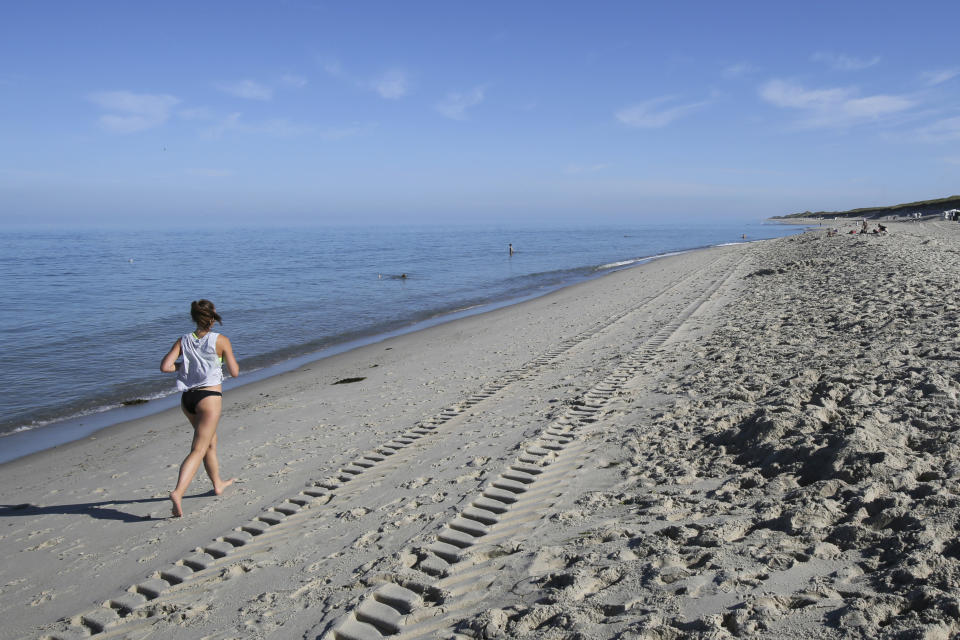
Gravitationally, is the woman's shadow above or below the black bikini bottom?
below

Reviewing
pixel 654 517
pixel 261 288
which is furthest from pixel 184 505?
pixel 261 288

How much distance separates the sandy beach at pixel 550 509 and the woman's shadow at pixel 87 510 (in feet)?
0.11

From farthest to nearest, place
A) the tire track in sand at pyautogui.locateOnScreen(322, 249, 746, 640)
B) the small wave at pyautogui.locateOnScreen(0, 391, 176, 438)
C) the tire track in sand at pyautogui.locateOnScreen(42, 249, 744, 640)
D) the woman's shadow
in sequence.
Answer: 1. the small wave at pyautogui.locateOnScreen(0, 391, 176, 438)
2. the woman's shadow
3. the tire track in sand at pyautogui.locateOnScreen(42, 249, 744, 640)
4. the tire track in sand at pyautogui.locateOnScreen(322, 249, 746, 640)

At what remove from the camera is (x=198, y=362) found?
190 inches

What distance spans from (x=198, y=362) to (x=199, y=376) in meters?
0.13

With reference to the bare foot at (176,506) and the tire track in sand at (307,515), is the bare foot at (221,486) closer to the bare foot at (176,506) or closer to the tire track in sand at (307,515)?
the bare foot at (176,506)

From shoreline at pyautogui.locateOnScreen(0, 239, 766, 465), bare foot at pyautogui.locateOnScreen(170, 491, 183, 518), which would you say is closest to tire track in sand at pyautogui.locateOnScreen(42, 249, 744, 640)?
bare foot at pyautogui.locateOnScreen(170, 491, 183, 518)

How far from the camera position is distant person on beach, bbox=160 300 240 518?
15.8 ft

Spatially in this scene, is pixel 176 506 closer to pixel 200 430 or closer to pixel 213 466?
pixel 213 466

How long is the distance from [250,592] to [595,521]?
2264mm

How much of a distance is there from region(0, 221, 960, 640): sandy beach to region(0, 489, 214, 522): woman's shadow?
0.03m

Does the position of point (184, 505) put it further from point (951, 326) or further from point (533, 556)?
point (951, 326)

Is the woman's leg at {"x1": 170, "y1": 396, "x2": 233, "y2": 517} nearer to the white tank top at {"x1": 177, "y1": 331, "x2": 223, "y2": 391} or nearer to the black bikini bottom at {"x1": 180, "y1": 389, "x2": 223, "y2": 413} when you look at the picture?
the black bikini bottom at {"x1": 180, "y1": 389, "x2": 223, "y2": 413}

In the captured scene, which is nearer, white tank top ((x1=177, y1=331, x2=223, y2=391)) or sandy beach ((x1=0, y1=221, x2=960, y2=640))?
sandy beach ((x1=0, y1=221, x2=960, y2=640))
